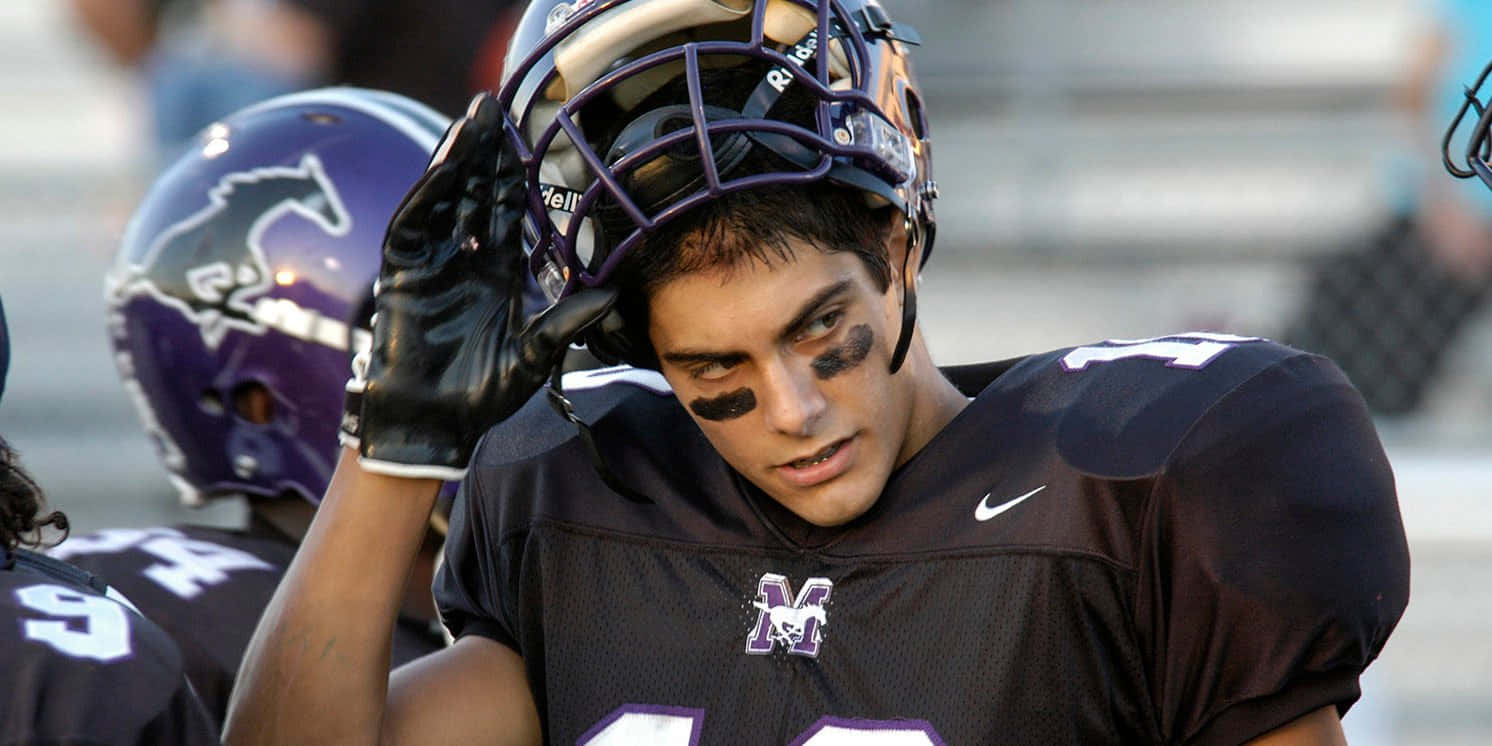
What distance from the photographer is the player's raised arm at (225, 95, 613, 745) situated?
1.82 metres

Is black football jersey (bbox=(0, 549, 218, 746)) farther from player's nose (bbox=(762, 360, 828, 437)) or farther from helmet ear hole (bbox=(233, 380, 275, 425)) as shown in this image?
helmet ear hole (bbox=(233, 380, 275, 425))

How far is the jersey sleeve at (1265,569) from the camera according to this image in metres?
1.68

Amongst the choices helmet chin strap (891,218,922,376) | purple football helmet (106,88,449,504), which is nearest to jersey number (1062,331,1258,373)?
helmet chin strap (891,218,922,376)

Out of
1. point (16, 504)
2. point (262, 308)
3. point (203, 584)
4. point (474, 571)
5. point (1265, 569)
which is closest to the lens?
point (16, 504)

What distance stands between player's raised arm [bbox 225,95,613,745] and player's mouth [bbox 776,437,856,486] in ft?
0.77

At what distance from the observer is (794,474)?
1.83 metres

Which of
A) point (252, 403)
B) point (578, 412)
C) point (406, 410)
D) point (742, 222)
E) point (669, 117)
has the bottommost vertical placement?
point (252, 403)

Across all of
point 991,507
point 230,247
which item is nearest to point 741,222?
point 991,507

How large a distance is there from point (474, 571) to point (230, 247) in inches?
28.1

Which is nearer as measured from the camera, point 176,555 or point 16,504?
point 16,504

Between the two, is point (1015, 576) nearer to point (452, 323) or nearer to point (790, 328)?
point (790, 328)

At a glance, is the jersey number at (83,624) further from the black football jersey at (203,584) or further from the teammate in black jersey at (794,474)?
the black football jersey at (203,584)

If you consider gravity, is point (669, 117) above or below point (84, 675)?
above

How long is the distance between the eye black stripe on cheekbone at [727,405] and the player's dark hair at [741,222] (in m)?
0.11
